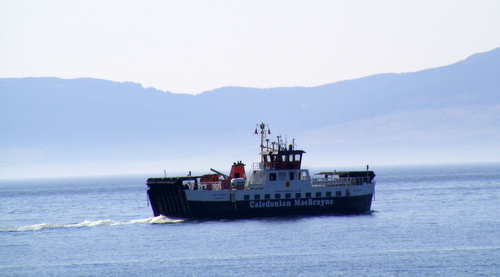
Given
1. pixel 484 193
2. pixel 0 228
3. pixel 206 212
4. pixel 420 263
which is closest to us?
pixel 420 263

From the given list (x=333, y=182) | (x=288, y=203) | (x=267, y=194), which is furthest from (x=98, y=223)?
(x=333, y=182)

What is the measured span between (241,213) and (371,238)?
1360 cm

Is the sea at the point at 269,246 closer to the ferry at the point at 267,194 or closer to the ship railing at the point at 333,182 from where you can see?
the ferry at the point at 267,194

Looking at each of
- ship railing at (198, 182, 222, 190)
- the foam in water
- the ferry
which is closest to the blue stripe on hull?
the ferry

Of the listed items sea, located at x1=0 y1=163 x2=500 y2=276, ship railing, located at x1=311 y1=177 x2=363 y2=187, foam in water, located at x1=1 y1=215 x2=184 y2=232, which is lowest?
sea, located at x1=0 y1=163 x2=500 y2=276

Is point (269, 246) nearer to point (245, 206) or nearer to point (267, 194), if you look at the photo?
point (245, 206)

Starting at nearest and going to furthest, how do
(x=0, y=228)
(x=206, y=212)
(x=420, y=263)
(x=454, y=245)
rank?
(x=420, y=263) → (x=454, y=245) → (x=206, y=212) → (x=0, y=228)

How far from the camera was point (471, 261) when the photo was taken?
45750 millimetres

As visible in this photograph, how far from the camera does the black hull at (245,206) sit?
6381 centimetres

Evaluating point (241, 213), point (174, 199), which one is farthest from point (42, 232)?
point (241, 213)

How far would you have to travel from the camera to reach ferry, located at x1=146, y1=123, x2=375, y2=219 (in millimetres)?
63750

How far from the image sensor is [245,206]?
6400 cm

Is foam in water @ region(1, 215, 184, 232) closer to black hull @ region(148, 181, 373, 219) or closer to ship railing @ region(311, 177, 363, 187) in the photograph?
black hull @ region(148, 181, 373, 219)

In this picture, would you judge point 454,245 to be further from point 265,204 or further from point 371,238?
point 265,204
